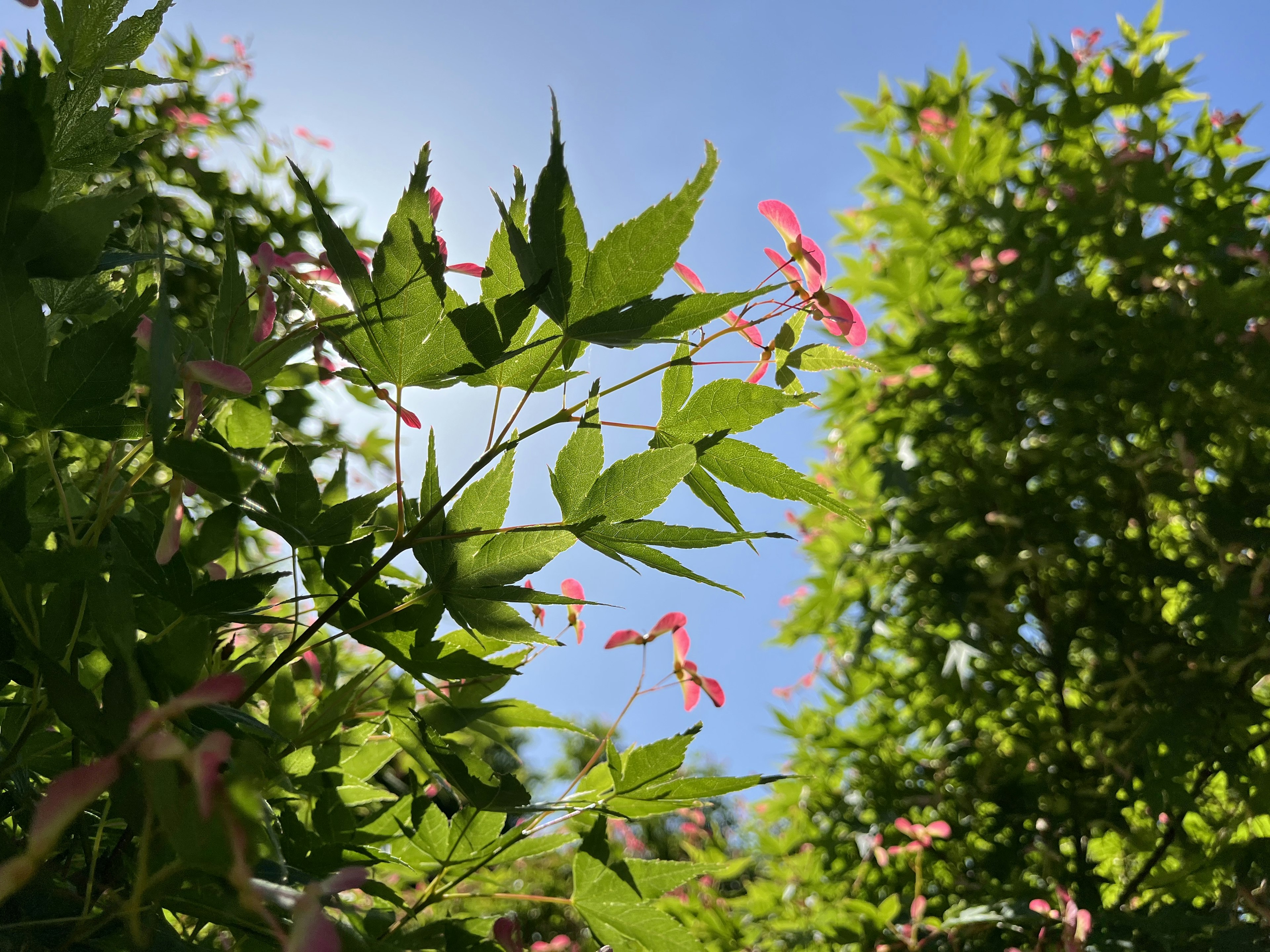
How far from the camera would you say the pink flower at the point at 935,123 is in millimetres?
2766

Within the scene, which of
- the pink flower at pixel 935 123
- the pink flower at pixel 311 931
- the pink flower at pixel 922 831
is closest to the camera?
the pink flower at pixel 311 931

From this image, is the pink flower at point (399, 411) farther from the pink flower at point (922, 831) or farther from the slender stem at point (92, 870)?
the pink flower at point (922, 831)

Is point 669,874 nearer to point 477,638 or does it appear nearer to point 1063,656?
point 477,638

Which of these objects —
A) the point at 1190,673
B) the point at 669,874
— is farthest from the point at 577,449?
the point at 1190,673

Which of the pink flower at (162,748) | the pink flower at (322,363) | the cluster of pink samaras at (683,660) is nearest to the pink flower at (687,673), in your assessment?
the cluster of pink samaras at (683,660)

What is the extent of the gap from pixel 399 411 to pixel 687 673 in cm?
48

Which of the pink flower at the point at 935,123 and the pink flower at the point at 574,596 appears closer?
the pink flower at the point at 574,596

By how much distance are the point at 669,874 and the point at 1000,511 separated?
169cm

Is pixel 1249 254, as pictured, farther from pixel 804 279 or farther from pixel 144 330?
pixel 144 330

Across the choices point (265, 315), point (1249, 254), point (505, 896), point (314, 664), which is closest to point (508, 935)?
point (505, 896)

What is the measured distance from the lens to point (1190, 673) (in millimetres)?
1693

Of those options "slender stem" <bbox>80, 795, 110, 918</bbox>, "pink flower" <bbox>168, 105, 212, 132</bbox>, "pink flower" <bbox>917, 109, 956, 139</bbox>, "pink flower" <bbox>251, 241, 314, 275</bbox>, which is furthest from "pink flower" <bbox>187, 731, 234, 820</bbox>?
"pink flower" <bbox>917, 109, 956, 139</bbox>

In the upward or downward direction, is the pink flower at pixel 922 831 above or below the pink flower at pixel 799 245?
below

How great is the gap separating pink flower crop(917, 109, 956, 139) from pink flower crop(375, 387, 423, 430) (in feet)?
8.93
